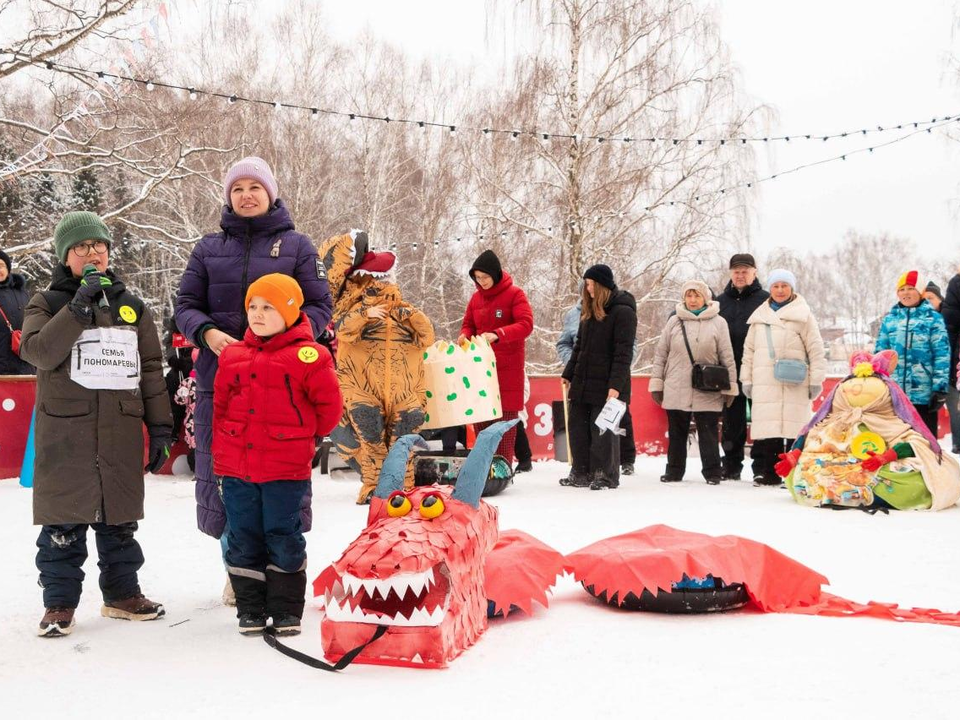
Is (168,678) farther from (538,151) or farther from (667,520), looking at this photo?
(538,151)

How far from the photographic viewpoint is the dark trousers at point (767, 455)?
27.7 feet

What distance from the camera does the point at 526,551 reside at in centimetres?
412

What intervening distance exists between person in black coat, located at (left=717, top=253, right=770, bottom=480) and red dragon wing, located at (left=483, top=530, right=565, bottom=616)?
492 centimetres

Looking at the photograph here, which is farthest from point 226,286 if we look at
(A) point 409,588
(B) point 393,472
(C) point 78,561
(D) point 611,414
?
(D) point 611,414

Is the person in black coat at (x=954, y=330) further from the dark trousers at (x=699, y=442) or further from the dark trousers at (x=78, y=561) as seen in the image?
the dark trousers at (x=78, y=561)

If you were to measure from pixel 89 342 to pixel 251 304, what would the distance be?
2.38ft

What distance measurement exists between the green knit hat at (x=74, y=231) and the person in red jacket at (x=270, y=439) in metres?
0.82

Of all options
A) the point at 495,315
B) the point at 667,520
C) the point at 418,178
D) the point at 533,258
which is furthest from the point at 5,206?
the point at 667,520

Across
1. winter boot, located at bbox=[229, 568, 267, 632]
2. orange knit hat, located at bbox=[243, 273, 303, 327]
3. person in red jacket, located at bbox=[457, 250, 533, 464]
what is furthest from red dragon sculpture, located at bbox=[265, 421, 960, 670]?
person in red jacket, located at bbox=[457, 250, 533, 464]

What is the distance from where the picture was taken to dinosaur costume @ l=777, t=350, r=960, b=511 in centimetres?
661

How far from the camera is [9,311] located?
8.60 metres

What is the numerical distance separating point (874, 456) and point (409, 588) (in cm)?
461

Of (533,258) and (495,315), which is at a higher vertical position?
(533,258)

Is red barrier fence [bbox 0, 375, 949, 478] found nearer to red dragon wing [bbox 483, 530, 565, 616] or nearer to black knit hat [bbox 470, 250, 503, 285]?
black knit hat [bbox 470, 250, 503, 285]
